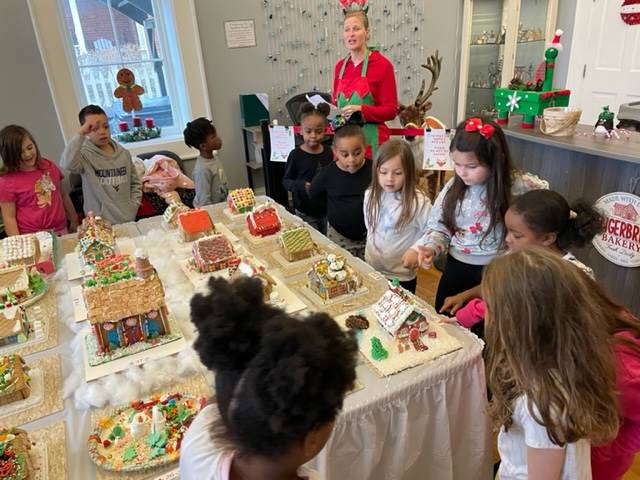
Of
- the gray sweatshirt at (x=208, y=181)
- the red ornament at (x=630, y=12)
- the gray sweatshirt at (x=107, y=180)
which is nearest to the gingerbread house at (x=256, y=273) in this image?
the gray sweatshirt at (x=208, y=181)

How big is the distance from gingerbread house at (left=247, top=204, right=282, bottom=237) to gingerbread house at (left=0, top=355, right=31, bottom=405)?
1064mm

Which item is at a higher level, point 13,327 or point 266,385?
point 266,385

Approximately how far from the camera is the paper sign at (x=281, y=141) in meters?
2.92

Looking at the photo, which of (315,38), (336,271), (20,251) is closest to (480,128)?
(336,271)

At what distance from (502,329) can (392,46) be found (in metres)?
4.41

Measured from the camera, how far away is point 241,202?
2395 mm

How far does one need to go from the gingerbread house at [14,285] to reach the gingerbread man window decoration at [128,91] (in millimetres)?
2234

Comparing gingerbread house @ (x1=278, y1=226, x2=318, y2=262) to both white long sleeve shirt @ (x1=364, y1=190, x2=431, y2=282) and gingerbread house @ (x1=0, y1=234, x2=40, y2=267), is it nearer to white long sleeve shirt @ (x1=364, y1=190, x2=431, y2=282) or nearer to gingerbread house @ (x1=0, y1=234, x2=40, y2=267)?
white long sleeve shirt @ (x1=364, y1=190, x2=431, y2=282)

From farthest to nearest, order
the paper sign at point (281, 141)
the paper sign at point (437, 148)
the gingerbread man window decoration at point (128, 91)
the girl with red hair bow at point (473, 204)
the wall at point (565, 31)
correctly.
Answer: the wall at point (565, 31) → the gingerbread man window decoration at point (128, 91) → the paper sign at point (281, 141) → the paper sign at point (437, 148) → the girl with red hair bow at point (473, 204)

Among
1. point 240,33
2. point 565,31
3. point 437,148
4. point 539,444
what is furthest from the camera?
point 565,31

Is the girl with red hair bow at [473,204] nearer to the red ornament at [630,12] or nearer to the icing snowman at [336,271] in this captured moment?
the icing snowman at [336,271]

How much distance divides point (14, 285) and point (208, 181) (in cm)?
129

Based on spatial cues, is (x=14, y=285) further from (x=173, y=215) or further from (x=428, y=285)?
(x=428, y=285)

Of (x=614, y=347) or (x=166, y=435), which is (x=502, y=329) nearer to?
(x=614, y=347)
